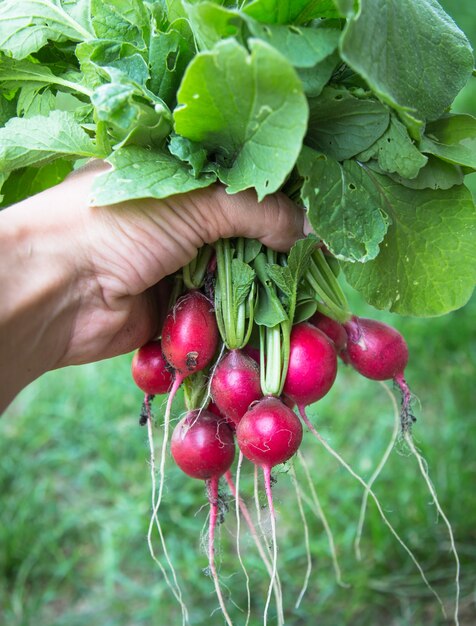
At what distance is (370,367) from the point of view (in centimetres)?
127

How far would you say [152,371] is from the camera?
1.27 meters

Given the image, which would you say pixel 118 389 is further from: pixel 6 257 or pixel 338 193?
pixel 338 193

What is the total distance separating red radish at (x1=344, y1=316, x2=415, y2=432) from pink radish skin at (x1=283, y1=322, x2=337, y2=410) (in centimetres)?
10

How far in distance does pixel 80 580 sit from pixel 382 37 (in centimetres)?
193

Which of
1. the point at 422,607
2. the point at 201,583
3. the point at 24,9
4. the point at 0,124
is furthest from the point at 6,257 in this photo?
the point at 422,607

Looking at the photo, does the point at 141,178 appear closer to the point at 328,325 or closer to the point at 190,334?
the point at 190,334

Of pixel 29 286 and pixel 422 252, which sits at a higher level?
pixel 29 286

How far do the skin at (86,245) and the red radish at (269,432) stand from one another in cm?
27

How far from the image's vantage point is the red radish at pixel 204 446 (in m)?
1.19

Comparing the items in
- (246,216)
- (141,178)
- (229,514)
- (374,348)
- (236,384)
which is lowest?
(229,514)

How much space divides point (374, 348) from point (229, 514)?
1220 millimetres

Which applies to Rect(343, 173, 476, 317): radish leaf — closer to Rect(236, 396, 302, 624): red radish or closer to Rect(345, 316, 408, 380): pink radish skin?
Rect(345, 316, 408, 380): pink radish skin

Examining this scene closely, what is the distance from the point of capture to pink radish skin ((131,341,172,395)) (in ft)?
4.17

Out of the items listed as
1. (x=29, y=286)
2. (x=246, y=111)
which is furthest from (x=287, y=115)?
(x=29, y=286)
